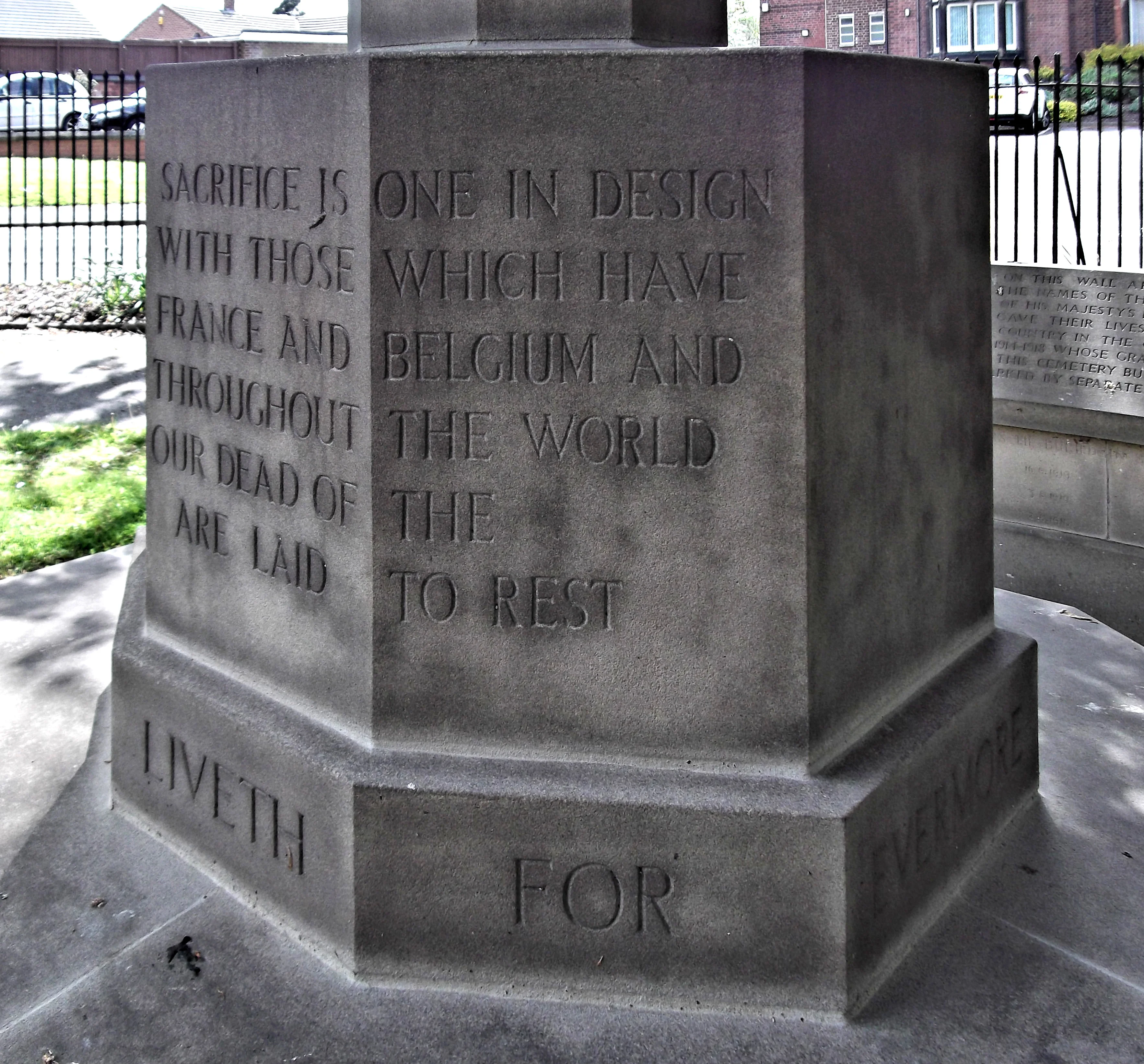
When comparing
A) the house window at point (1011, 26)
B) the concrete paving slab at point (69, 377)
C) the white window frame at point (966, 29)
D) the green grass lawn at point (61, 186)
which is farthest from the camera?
the white window frame at point (966, 29)

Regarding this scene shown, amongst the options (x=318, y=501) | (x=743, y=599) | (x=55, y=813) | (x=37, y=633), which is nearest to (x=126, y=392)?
(x=37, y=633)

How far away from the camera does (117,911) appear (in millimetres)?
3242

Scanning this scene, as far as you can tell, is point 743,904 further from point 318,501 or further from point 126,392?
point 126,392

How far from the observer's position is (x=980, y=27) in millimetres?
28891

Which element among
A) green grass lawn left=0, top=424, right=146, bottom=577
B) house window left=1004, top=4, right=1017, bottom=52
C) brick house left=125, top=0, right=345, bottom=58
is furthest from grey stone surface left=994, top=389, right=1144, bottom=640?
brick house left=125, top=0, right=345, bottom=58

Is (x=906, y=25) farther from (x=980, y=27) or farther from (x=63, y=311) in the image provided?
(x=63, y=311)

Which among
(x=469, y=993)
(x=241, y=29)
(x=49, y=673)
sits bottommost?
(x=469, y=993)

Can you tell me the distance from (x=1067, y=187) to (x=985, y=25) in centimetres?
2517

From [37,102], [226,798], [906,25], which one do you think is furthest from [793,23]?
[226,798]

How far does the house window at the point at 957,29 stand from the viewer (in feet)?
98.2

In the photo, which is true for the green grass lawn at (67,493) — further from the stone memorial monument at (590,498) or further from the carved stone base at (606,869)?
the carved stone base at (606,869)

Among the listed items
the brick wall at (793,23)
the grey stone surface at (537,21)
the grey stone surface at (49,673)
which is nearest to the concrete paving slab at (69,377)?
the grey stone surface at (49,673)

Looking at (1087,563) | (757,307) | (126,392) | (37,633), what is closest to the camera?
(757,307)

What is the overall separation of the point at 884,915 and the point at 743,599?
0.83 m
